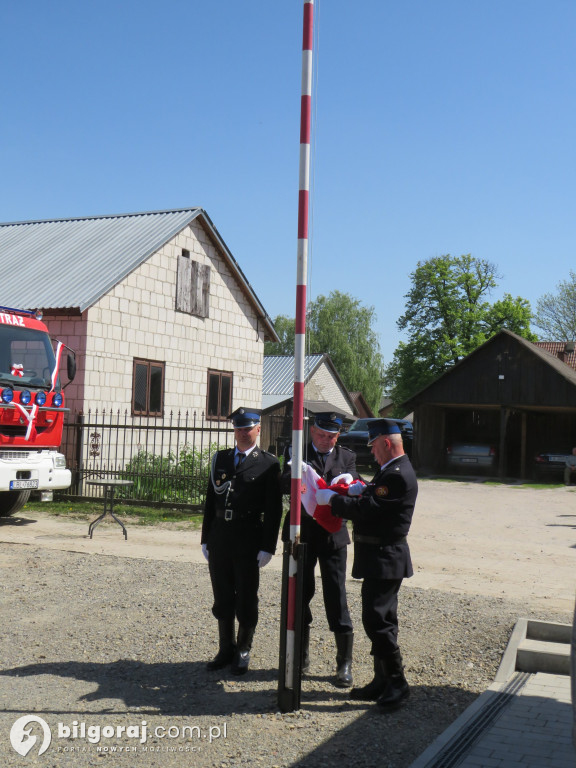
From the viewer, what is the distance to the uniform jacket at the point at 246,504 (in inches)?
233

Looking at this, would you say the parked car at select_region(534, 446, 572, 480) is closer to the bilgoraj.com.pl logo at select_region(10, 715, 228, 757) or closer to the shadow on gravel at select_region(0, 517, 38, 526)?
the shadow on gravel at select_region(0, 517, 38, 526)

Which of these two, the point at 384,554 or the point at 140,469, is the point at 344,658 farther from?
the point at 140,469

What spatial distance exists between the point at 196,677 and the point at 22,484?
7465 mm

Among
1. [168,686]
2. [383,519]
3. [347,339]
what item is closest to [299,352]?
[383,519]

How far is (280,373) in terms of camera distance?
4572 centimetres

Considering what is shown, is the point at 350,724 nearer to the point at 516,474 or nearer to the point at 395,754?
the point at 395,754

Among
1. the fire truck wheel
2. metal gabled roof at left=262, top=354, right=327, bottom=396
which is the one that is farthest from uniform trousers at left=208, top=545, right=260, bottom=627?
metal gabled roof at left=262, top=354, right=327, bottom=396

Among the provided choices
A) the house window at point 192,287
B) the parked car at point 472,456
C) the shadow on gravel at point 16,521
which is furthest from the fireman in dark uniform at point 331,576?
the parked car at point 472,456

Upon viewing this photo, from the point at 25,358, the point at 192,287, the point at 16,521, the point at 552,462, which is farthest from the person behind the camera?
the point at 552,462

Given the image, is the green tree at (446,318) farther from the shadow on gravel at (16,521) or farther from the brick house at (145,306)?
the shadow on gravel at (16,521)

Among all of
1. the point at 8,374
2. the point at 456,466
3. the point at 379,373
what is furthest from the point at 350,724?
the point at 379,373

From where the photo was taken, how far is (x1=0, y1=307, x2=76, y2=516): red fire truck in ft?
40.4

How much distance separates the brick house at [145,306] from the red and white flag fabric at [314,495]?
42.7ft

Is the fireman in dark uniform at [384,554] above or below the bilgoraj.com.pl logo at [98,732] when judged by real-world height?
above
